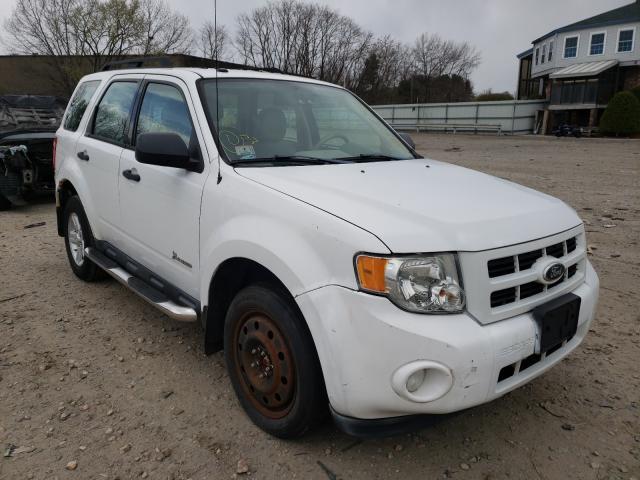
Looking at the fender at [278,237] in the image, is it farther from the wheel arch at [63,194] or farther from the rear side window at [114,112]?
the wheel arch at [63,194]

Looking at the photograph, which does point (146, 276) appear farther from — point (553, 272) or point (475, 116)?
point (475, 116)

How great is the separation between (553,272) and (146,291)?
2.51 metres

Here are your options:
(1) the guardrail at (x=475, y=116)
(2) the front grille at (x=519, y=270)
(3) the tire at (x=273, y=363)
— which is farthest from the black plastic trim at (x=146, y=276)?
(1) the guardrail at (x=475, y=116)

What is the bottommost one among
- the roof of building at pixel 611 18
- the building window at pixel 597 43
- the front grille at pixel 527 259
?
the front grille at pixel 527 259

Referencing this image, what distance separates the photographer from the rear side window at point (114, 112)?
3.81 m

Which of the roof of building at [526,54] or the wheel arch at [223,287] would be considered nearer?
the wheel arch at [223,287]

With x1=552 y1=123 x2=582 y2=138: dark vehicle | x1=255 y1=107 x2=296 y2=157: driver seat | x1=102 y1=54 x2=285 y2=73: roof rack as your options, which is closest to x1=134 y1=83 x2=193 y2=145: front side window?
x1=102 y1=54 x2=285 y2=73: roof rack

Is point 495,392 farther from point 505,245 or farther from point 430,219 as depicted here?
point 430,219

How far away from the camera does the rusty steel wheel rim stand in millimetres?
2377

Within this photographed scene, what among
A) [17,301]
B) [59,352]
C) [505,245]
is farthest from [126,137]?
[505,245]

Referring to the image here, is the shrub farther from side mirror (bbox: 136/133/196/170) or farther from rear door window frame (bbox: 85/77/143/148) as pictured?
side mirror (bbox: 136/133/196/170)

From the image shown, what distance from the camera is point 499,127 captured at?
103ft

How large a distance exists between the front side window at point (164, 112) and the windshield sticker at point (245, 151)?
1.13 feet

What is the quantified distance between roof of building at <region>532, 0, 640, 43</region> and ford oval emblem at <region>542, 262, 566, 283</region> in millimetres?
40088
